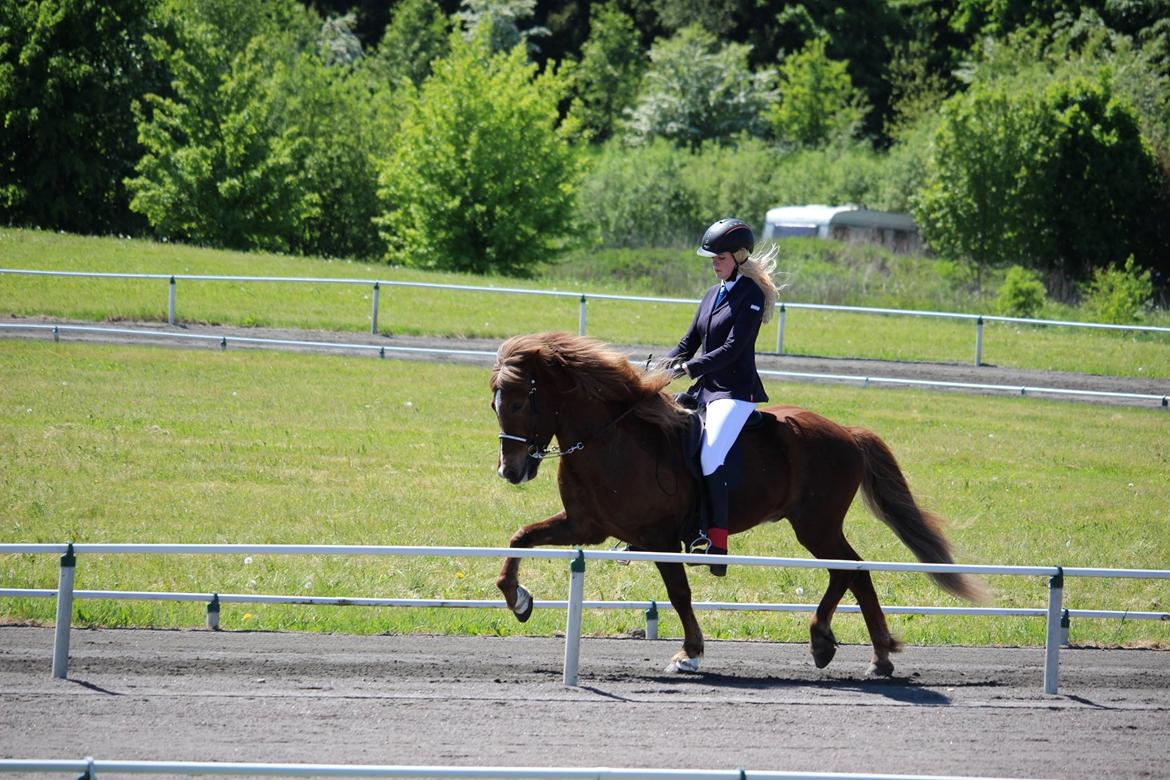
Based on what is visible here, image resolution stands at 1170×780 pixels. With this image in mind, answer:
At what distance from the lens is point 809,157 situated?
64000 millimetres

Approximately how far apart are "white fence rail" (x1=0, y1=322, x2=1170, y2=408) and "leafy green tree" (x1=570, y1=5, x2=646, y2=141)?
55644mm

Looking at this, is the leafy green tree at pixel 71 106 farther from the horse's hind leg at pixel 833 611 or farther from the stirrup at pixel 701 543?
the horse's hind leg at pixel 833 611

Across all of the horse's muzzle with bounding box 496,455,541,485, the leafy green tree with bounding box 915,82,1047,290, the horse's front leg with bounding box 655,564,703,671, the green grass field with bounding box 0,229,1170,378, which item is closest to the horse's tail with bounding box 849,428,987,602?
the horse's front leg with bounding box 655,564,703,671

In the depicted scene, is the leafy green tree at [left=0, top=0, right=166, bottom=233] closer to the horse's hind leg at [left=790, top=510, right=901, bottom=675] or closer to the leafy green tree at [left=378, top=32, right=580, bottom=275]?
the leafy green tree at [left=378, top=32, right=580, bottom=275]

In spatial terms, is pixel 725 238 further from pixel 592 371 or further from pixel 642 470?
pixel 642 470

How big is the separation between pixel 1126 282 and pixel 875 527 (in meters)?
26.1

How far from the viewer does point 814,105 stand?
70.6 meters

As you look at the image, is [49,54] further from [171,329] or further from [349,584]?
[349,584]

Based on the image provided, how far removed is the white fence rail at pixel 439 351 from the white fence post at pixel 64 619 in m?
14.3

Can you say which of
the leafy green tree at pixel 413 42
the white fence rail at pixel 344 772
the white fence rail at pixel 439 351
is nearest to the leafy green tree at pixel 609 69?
the leafy green tree at pixel 413 42

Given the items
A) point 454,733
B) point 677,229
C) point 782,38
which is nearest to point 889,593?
point 454,733

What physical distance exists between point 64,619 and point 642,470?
13.3ft

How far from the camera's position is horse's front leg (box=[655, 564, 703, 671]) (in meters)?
9.44

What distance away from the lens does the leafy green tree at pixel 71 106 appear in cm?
4322
